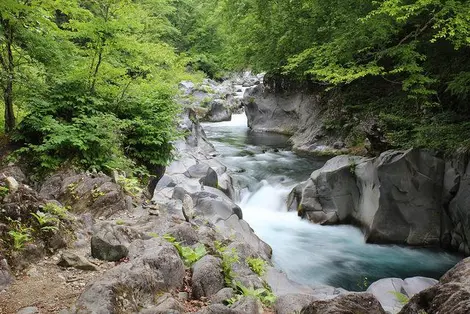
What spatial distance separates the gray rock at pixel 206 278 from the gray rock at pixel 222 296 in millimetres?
141

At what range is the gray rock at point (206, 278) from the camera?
520cm

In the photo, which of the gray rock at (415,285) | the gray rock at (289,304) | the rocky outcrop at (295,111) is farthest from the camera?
the rocky outcrop at (295,111)

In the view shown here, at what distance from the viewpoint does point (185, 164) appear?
1441 centimetres

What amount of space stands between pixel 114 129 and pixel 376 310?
6.75 meters

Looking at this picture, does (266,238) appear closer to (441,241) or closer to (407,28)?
(441,241)

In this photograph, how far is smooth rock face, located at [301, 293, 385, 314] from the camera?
12.3ft

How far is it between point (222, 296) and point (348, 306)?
1847mm

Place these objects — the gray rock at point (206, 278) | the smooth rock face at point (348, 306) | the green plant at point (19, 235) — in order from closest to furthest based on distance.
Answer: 1. the smooth rock face at point (348, 306)
2. the green plant at point (19, 235)
3. the gray rock at point (206, 278)

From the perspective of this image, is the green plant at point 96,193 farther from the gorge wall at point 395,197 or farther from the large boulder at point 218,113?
the large boulder at point 218,113

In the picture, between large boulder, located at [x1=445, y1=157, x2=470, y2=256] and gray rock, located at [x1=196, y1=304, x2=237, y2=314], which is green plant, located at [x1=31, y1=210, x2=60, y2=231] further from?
large boulder, located at [x1=445, y1=157, x2=470, y2=256]

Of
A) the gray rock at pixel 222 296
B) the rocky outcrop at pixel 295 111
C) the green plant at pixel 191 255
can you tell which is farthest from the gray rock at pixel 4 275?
the rocky outcrop at pixel 295 111

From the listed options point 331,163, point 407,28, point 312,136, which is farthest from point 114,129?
point 312,136

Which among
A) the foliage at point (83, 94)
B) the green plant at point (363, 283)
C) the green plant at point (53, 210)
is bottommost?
the green plant at point (363, 283)

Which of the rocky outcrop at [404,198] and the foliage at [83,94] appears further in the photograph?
the rocky outcrop at [404,198]
